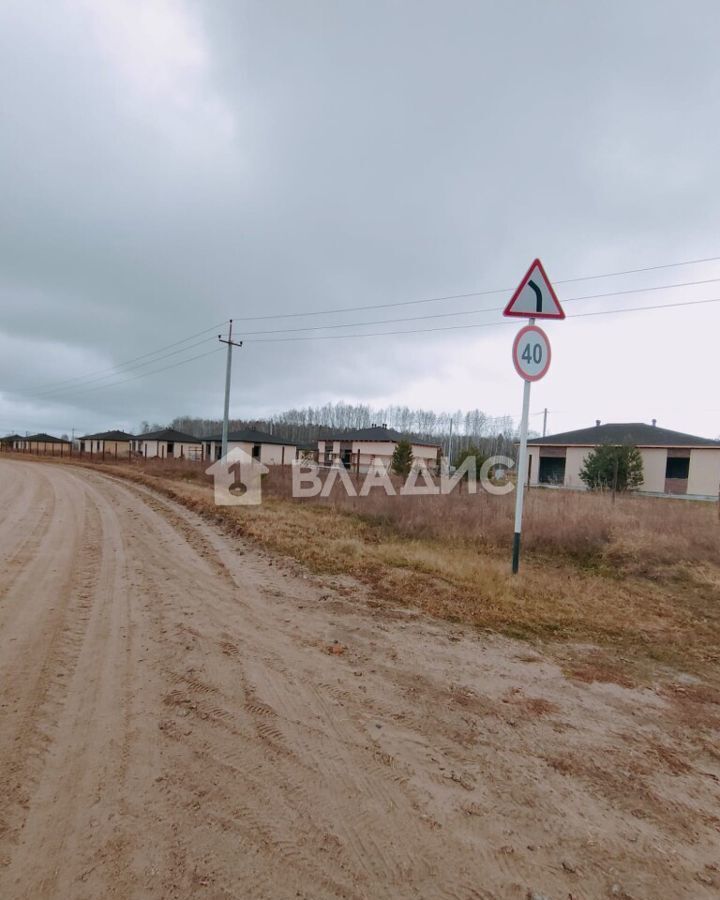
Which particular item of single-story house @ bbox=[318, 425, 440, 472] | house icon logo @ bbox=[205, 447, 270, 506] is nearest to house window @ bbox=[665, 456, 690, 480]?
single-story house @ bbox=[318, 425, 440, 472]

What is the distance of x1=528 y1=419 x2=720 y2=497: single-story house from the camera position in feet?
72.8

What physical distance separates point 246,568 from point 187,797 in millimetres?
3779

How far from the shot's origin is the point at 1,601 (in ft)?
13.5

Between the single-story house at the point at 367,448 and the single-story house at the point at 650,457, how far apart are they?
10858 mm

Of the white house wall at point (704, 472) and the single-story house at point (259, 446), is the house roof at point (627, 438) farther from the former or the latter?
the single-story house at point (259, 446)

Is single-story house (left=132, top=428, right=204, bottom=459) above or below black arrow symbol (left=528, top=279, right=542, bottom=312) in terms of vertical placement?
below

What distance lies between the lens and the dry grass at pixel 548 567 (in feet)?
12.8

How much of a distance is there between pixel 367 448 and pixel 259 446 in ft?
33.0

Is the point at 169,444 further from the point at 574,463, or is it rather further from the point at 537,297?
the point at 537,297

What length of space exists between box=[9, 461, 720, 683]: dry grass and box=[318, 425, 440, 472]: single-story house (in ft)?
89.3

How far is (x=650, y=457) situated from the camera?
23.8 metres

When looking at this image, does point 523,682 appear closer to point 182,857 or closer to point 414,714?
point 414,714

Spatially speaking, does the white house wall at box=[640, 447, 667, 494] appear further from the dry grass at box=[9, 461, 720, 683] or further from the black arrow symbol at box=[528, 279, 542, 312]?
the black arrow symbol at box=[528, 279, 542, 312]

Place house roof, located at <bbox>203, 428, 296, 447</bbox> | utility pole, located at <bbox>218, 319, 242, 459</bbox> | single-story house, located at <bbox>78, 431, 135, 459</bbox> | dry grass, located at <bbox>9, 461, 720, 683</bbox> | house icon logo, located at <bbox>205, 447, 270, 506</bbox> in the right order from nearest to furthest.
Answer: dry grass, located at <bbox>9, 461, 720, 683</bbox>
house icon logo, located at <bbox>205, 447, 270, 506</bbox>
utility pole, located at <bbox>218, 319, 242, 459</bbox>
house roof, located at <bbox>203, 428, 296, 447</bbox>
single-story house, located at <bbox>78, 431, 135, 459</bbox>
